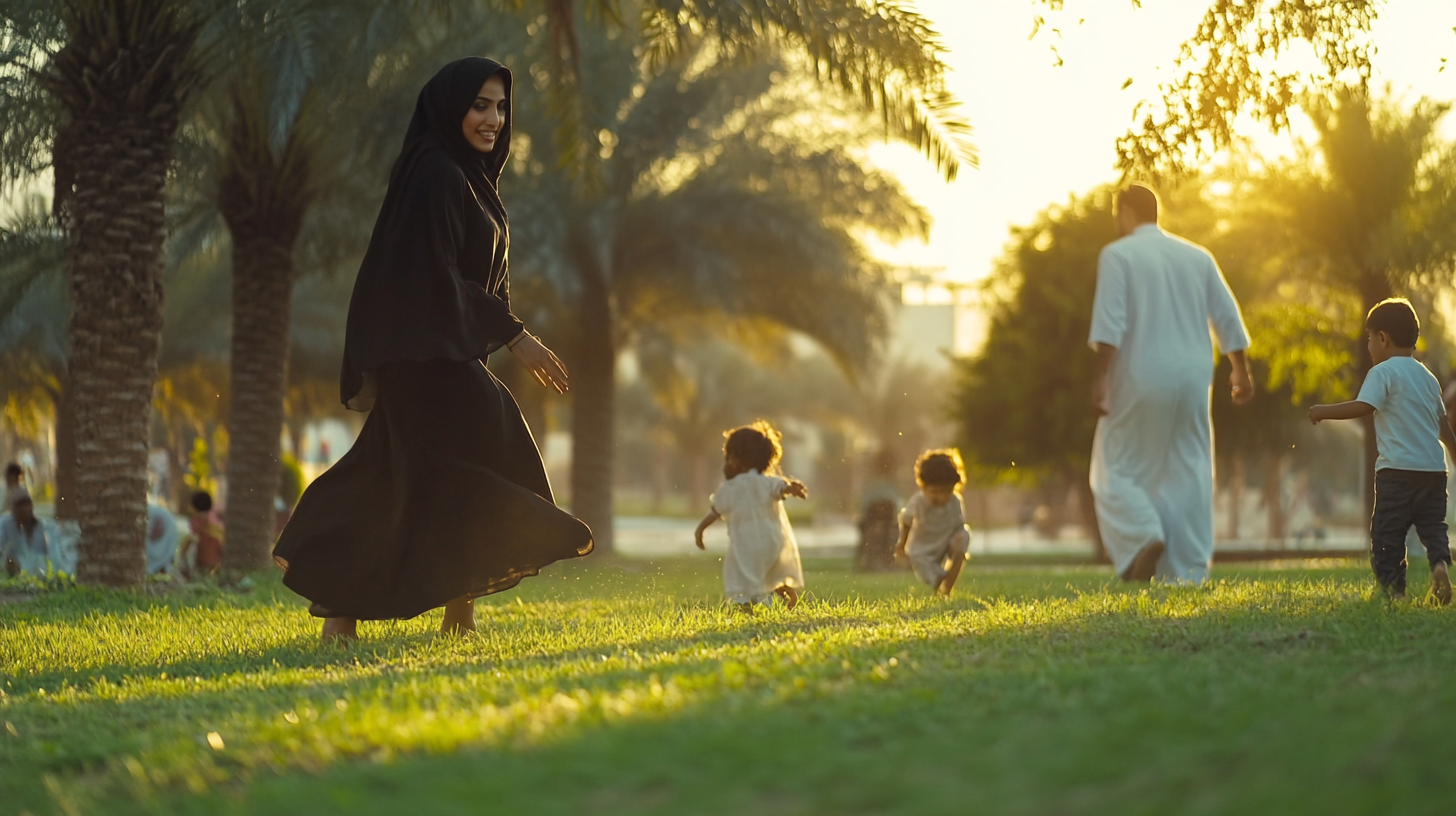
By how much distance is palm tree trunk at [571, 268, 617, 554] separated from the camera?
20.4 metres

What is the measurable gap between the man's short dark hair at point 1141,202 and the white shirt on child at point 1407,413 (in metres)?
2.72

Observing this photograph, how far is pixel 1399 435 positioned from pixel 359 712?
4549 millimetres

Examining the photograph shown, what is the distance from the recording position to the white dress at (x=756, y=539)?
7383mm

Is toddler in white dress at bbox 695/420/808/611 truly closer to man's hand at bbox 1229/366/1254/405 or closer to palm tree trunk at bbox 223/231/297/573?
man's hand at bbox 1229/366/1254/405

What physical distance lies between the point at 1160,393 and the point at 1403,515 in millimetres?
2174

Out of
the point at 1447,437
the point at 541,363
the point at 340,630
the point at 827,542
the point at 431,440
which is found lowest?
the point at 827,542

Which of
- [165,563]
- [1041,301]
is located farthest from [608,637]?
[1041,301]

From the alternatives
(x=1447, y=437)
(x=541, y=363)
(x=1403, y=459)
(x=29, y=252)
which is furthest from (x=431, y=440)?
(x=29, y=252)

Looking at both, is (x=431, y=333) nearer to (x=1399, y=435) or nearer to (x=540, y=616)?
(x=540, y=616)

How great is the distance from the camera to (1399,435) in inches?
253

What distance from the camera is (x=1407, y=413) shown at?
6.41m

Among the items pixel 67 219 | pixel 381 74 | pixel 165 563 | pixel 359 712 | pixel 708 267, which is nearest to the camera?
Answer: pixel 359 712

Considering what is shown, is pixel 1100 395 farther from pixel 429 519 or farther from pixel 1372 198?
pixel 1372 198

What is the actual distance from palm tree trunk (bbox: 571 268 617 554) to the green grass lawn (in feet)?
46.6
